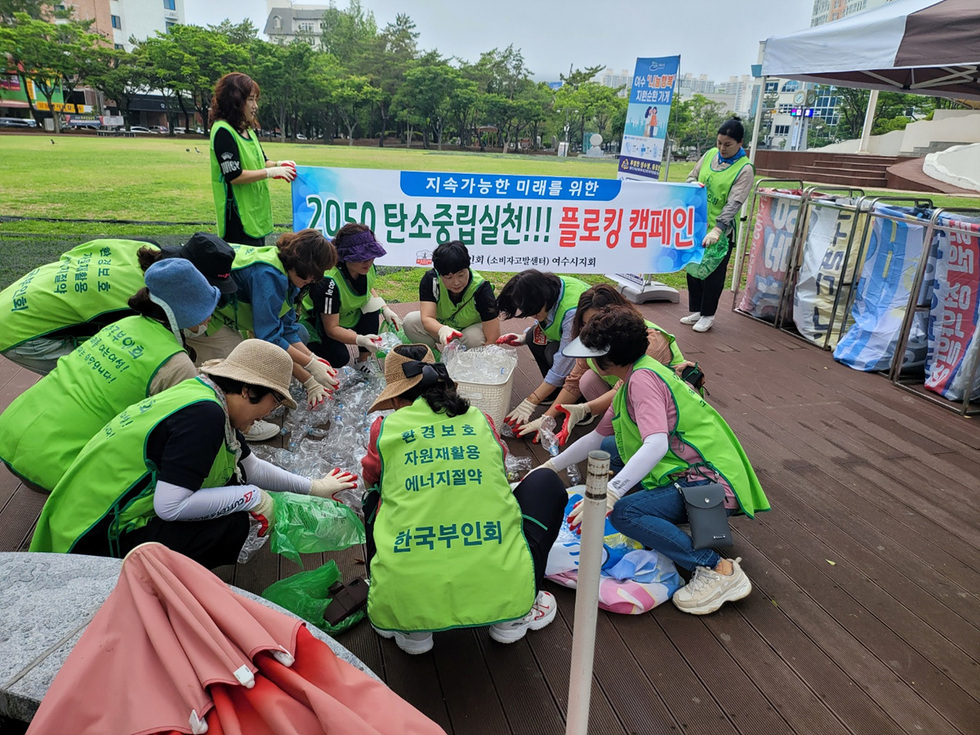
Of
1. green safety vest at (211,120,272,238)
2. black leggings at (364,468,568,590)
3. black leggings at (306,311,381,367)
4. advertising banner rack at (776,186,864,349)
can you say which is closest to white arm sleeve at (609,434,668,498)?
black leggings at (364,468,568,590)

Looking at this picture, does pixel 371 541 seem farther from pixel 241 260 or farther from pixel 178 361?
pixel 241 260

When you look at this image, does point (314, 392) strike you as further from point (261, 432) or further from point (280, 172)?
point (280, 172)

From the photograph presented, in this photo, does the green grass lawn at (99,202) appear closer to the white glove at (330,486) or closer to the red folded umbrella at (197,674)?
the white glove at (330,486)

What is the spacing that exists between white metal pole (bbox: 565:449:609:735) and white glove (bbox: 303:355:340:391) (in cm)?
250

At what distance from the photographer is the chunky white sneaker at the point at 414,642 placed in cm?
204

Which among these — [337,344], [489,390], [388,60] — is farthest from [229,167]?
[388,60]

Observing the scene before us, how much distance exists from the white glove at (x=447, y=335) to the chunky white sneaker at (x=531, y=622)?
1.78m

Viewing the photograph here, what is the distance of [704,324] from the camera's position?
569cm

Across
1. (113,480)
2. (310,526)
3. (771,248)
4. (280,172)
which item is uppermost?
(280,172)

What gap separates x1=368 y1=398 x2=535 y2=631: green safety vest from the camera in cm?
180

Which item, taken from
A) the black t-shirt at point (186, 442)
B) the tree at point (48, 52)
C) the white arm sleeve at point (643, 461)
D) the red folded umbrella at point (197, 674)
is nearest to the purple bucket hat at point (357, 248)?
the black t-shirt at point (186, 442)

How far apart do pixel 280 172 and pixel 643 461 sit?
3132mm

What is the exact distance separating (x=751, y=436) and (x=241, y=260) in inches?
115

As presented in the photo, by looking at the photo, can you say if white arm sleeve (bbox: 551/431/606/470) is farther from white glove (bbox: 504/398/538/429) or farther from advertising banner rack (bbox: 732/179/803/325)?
advertising banner rack (bbox: 732/179/803/325)
